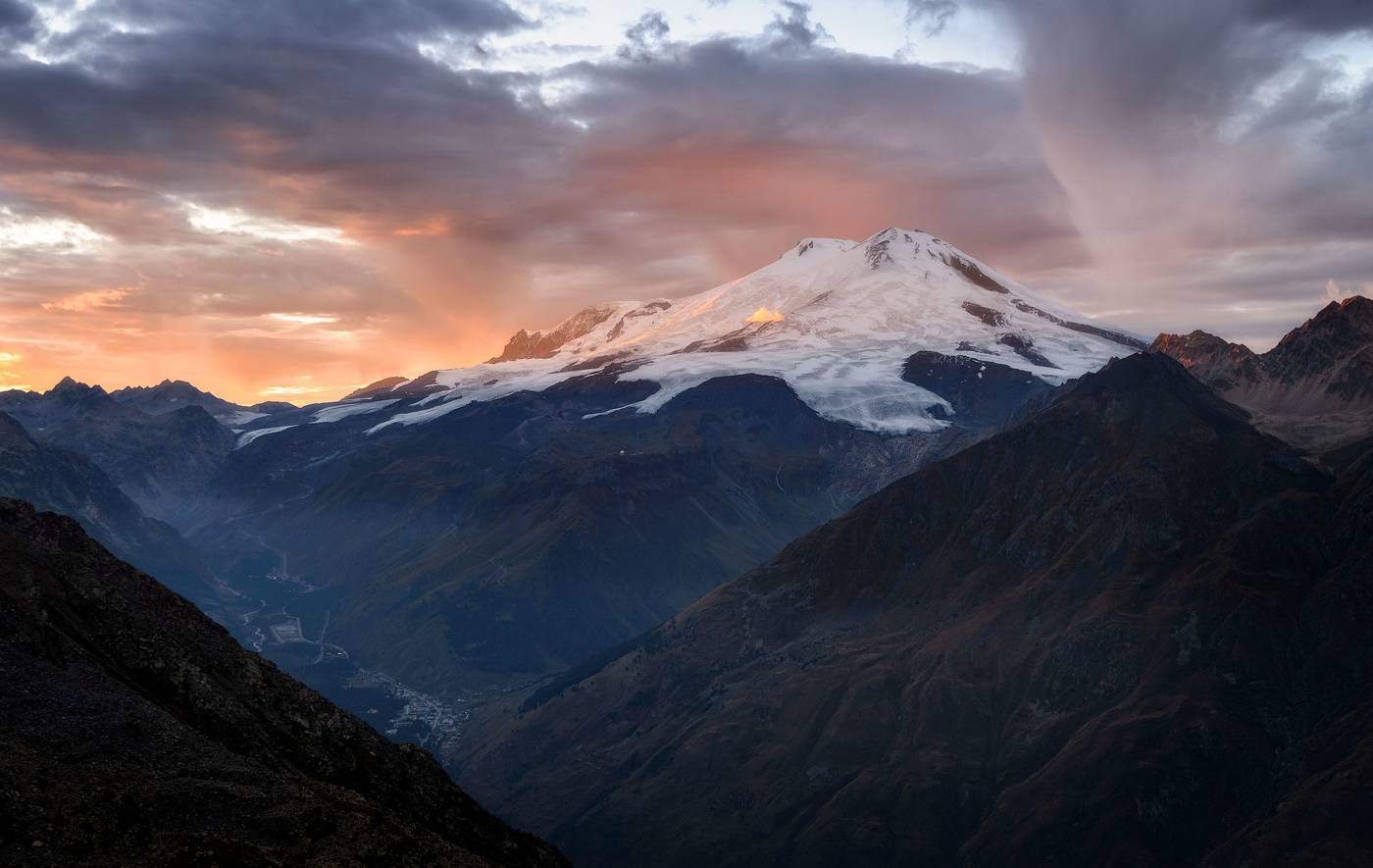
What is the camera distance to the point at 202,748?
5603 cm

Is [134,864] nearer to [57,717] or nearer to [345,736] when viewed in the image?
[57,717]

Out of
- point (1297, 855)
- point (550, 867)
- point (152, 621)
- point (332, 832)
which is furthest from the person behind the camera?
point (1297, 855)

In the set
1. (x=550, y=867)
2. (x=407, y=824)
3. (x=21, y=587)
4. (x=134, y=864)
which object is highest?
(x=21, y=587)

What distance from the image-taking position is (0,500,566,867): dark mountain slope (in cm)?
4653

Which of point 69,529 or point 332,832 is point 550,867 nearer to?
point 332,832

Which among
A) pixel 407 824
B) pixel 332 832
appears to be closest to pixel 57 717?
pixel 332 832

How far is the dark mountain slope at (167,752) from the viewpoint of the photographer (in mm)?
46531

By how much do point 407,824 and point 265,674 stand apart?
19820 millimetres

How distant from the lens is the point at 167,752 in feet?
177

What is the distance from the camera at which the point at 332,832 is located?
2115 inches

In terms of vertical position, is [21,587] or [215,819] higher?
[21,587]

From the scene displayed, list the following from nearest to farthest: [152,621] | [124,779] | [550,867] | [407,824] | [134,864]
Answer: [134,864] → [124,779] → [407,824] → [152,621] → [550,867]

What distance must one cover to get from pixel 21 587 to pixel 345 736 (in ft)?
74.7

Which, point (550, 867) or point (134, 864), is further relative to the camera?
point (550, 867)
